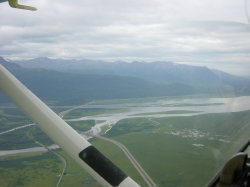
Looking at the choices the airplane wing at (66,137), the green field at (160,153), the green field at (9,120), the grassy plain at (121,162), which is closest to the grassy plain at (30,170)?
the green field at (160,153)

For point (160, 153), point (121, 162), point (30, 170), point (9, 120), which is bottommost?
point (9, 120)

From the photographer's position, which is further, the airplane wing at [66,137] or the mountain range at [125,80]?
the mountain range at [125,80]

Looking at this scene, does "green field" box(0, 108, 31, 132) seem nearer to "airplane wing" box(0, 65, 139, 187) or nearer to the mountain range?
the mountain range

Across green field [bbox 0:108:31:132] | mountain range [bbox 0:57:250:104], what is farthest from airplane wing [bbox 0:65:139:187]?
green field [bbox 0:108:31:132]

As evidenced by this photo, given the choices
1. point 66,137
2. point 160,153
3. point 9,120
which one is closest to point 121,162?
point 66,137

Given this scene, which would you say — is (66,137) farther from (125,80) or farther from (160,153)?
(125,80)

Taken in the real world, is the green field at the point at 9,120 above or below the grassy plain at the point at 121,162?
below

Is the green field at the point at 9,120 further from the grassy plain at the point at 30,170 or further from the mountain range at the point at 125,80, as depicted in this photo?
the grassy plain at the point at 30,170

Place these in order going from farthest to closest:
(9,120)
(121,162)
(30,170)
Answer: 1. (9,120)
2. (30,170)
3. (121,162)

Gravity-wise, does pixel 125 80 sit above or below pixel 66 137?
below

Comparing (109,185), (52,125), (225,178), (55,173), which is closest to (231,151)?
(225,178)
